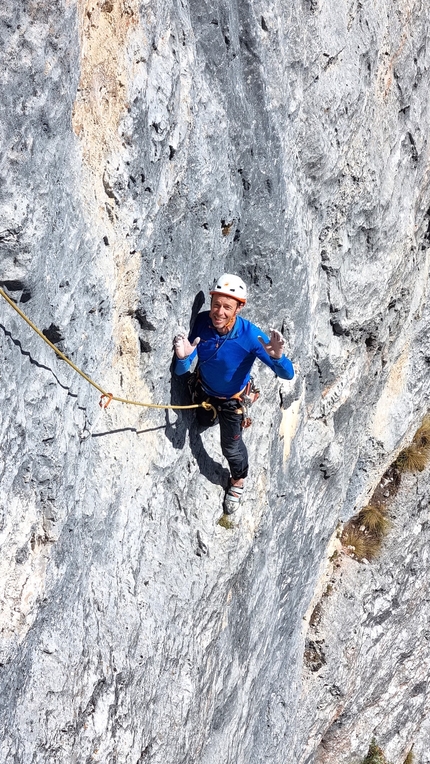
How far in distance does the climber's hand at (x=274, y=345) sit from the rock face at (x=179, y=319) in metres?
0.62

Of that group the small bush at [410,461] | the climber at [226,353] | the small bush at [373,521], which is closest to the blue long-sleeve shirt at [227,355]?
the climber at [226,353]

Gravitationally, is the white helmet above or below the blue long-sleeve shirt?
above

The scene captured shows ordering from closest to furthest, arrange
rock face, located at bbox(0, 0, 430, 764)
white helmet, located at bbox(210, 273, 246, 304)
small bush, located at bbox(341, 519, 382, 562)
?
rock face, located at bbox(0, 0, 430, 764), white helmet, located at bbox(210, 273, 246, 304), small bush, located at bbox(341, 519, 382, 562)

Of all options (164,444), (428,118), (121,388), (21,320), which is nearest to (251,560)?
(164,444)

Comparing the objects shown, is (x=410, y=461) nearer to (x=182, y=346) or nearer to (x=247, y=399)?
(x=247, y=399)

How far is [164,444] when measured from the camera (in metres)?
5.14

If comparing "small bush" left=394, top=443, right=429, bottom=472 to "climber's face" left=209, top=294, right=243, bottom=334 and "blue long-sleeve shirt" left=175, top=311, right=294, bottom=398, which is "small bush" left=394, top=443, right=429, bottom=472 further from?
"climber's face" left=209, top=294, right=243, bottom=334

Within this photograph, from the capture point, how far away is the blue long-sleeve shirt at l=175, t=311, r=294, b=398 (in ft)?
16.1

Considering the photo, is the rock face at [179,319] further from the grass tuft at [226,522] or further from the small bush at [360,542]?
the small bush at [360,542]

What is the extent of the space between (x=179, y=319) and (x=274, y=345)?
705 mm

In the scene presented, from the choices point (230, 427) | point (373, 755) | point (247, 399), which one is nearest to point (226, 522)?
point (230, 427)

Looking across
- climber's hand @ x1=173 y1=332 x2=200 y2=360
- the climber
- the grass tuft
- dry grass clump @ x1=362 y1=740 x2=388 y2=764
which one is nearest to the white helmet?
the climber

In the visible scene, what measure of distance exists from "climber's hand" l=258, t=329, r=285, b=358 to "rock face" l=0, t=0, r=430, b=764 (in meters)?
0.62

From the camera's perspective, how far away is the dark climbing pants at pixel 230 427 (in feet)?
17.4
